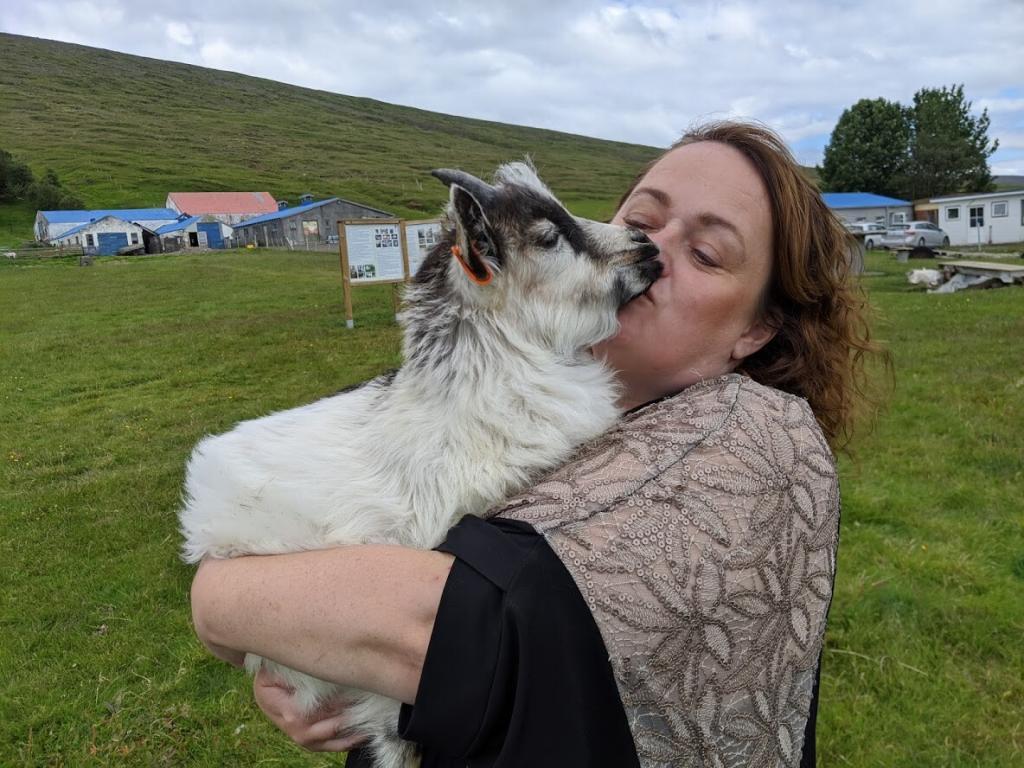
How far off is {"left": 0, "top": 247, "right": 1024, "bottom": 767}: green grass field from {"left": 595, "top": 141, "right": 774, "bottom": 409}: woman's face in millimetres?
2661

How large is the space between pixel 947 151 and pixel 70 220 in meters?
99.9

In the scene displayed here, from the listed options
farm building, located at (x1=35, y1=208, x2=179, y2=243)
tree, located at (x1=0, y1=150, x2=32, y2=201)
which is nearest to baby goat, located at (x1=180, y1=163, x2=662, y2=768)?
farm building, located at (x1=35, y1=208, x2=179, y2=243)

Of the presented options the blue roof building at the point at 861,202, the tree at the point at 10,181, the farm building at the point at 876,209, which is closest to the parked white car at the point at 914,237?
the blue roof building at the point at 861,202

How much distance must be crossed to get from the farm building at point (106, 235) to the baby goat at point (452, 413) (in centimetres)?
7638

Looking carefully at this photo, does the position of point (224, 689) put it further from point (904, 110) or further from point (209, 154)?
point (209, 154)

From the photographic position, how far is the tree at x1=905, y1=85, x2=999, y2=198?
85125 millimetres

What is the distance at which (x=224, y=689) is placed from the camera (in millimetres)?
4953

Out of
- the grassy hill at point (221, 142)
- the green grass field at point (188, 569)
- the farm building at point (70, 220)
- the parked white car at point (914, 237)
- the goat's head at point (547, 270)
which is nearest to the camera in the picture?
the goat's head at point (547, 270)

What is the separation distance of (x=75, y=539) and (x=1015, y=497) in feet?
29.0

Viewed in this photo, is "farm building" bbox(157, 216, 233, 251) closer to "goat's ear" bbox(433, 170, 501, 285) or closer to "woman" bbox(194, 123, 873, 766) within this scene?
"goat's ear" bbox(433, 170, 501, 285)

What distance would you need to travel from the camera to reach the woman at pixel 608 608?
1.45 meters

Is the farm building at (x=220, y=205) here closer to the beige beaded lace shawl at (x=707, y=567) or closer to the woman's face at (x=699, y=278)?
the woman's face at (x=699, y=278)

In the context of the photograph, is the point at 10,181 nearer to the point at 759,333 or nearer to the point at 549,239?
the point at 549,239

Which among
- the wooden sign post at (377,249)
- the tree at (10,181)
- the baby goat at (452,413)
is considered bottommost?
the baby goat at (452,413)
